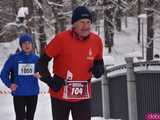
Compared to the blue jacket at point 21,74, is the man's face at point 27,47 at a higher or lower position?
higher

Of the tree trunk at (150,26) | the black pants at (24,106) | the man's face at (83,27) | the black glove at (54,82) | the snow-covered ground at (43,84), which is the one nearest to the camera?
the man's face at (83,27)

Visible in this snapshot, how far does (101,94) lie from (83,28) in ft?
19.6

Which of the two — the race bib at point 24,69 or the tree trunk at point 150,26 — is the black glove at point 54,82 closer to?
the race bib at point 24,69

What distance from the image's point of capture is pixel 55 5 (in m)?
40.2

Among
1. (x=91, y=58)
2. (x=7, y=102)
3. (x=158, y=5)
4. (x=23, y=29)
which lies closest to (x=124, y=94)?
(x=91, y=58)

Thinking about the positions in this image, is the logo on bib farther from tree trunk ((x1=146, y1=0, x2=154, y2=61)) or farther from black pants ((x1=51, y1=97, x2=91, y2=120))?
tree trunk ((x1=146, y1=0, x2=154, y2=61))

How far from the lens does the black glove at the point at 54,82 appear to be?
528cm

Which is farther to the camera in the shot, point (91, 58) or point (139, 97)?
point (139, 97)

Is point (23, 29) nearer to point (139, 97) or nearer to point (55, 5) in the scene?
point (55, 5)

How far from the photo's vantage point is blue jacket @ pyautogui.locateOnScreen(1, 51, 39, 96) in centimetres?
794

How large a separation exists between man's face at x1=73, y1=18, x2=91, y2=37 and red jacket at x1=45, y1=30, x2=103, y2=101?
95 millimetres

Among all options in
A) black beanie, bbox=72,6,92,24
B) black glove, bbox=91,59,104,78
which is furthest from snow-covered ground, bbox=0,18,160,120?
black beanie, bbox=72,6,92,24

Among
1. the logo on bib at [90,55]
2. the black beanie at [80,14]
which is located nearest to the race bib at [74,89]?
the logo on bib at [90,55]

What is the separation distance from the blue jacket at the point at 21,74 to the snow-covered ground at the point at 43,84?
2.71 metres
